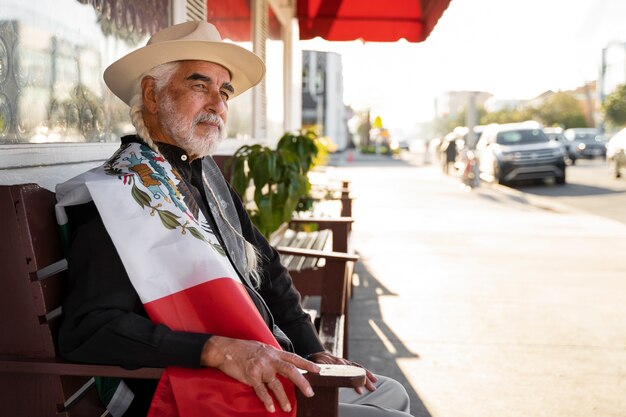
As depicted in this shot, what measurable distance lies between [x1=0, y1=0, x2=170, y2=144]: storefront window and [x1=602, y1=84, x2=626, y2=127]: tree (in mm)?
69762

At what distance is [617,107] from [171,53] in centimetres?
7143

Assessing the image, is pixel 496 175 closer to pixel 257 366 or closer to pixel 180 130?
pixel 180 130

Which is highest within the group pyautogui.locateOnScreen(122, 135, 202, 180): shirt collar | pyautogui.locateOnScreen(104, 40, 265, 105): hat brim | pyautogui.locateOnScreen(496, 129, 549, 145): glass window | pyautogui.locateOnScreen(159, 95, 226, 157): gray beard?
pyautogui.locateOnScreen(104, 40, 265, 105): hat brim

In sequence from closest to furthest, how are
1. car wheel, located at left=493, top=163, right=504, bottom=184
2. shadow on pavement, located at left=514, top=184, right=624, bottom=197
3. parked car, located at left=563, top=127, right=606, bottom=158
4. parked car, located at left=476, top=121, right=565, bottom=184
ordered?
shadow on pavement, located at left=514, top=184, right=624, bottom=197 → parked car, located at left=476, top=121, right=565, bottom=184 → car wheel, located at left=493, top=163, right=504, bottom=184 → parked car, located at left=563, top=127, right=606, bottom=158

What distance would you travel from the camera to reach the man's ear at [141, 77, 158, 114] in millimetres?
2605

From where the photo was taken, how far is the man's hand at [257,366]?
75.0 inches

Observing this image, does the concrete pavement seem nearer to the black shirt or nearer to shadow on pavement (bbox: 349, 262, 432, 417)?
shadow on pavement (bbox: 349, 262, 432, 417)

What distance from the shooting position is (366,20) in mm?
9031

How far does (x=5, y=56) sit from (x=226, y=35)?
3944 millimetres

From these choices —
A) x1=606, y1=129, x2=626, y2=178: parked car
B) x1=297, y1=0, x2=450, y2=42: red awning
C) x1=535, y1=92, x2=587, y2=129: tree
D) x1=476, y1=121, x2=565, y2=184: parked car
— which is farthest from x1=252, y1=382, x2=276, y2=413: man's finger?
x1=535, y1=92, x2=587, y2=129: tree

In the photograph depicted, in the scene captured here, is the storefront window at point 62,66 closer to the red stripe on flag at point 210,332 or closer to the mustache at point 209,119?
the mustache at point 209,119

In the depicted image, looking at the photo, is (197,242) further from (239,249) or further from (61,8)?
(61,8)

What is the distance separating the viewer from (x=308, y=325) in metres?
2.85

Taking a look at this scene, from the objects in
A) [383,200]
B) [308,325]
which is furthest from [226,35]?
[383,200]
